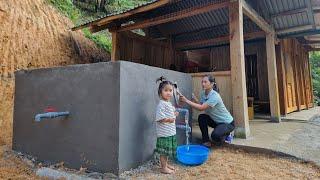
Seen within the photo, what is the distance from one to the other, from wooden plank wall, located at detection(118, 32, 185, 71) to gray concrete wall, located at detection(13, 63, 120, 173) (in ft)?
12.7

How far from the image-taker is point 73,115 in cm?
384

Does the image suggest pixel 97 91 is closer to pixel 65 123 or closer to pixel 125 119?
pixel 125 119

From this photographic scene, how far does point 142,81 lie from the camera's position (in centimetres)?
390

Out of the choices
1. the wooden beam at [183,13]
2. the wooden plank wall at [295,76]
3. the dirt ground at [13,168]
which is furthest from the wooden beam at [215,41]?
the dirt ground at [13,168]

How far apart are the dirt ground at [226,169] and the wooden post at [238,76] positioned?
100 centimetres

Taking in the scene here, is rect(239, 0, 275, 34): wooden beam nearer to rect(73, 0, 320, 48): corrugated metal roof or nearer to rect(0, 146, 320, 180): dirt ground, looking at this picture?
rect(73, 0, 320, 48): corrugated metal roof

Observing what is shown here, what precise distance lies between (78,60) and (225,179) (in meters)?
6.78

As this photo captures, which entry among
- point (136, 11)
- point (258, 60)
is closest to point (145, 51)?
point (136, 11)

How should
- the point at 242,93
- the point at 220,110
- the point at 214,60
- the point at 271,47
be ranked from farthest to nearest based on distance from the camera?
1. the point at 214,60
2. the point at 271,47
3. the point at 242,93
4. the point at 220,110

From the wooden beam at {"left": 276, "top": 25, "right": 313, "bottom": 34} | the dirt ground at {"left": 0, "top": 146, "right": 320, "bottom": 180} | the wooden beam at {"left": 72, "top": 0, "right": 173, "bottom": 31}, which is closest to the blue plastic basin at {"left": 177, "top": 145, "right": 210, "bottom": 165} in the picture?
the dirt ground at {"left": 0, "top": 146, "right": 320, "bottom": 180}

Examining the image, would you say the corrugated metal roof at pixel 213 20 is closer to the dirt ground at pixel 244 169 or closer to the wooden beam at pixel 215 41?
the wooden beam at pixel 215 41

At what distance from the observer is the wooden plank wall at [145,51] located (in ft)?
26.5

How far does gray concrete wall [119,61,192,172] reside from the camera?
3.44m

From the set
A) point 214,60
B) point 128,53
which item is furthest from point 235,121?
point 214,60
